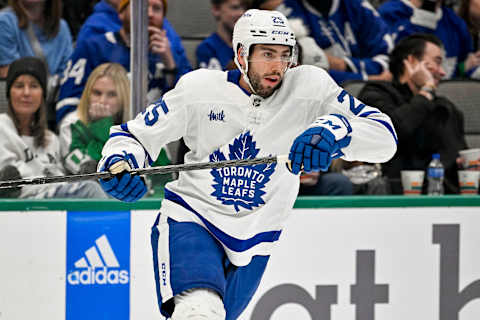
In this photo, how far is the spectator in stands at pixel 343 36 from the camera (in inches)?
154

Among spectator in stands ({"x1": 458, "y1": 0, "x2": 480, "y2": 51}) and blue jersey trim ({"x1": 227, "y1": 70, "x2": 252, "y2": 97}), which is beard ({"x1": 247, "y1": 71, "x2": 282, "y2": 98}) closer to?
blue jersey trim ({"x1": 227, "y1": 70, "x2": 252, "y2": 97})

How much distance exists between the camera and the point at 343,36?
4098 mm

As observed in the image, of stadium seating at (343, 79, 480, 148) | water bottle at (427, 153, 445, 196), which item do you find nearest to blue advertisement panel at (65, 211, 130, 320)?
water bottle at (427, 153, 445, 196)

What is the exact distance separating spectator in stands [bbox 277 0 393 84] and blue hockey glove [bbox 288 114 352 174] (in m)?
1.57

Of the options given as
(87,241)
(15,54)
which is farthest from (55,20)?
(87,241)

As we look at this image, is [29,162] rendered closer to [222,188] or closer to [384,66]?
[222,188]

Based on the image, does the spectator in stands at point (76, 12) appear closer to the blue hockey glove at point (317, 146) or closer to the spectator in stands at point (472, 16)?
the blue hockey glove at point (317, 146)

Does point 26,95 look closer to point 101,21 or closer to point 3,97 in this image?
point 3,97

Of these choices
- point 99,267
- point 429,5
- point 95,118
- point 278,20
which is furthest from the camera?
point 429,5

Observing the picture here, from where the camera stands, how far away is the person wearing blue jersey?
382 cm

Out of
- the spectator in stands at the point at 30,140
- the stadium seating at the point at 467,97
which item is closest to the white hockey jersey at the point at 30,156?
the spectator in stands at the point at 30,140

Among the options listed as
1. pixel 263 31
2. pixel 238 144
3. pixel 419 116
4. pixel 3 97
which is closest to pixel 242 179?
pixel 238 144

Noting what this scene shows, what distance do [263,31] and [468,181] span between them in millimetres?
1464

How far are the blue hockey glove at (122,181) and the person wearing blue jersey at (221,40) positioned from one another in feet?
4.76
